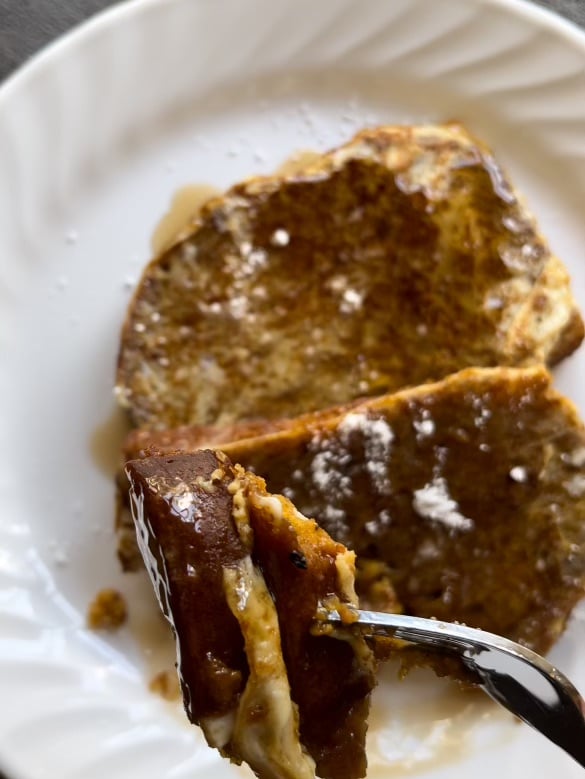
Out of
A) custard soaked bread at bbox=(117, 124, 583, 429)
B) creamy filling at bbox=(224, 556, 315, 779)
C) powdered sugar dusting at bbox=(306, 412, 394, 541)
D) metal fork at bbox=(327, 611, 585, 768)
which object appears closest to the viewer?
creamy filling at bbox=(224, 556, 315, 779)

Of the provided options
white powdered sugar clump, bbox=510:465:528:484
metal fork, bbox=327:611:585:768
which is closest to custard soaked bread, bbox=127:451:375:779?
metal fork, bbox=327:611:585:768

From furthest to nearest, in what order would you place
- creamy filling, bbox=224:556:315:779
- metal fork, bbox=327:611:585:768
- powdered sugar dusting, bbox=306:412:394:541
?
powdered sugar dusting, bbox=306:412:394:541 < metal fork, bbox=327:611:585:768 < creamy filling, bbox=224:556:315:779

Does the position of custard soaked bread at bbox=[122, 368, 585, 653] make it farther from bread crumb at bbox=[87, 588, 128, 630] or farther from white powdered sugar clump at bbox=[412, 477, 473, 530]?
bread crumb at bbox=[87, 588, 128, 630]

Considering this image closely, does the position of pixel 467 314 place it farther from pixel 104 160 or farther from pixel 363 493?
pixel 104 160

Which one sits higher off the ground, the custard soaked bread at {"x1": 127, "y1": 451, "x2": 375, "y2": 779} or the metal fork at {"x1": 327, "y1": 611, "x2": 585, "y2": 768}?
the custard soaked bread at {"x1": 127, "y1": 451, "x2": 375, "y2": 779}

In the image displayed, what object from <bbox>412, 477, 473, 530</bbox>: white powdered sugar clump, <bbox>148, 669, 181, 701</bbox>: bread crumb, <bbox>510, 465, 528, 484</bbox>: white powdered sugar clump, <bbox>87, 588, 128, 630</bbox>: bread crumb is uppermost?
<bbox>510, 465, 528, 484</bbox>: white powdered sugar clump

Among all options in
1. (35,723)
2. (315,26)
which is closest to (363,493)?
(35,723)

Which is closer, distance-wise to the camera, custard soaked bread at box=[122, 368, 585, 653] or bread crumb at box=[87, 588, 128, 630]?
custard soaked bread at box=[122, 368, 585, 653]
